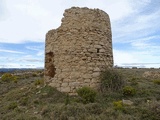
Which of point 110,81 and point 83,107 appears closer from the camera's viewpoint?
point 83,107

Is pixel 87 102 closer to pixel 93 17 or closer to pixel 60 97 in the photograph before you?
pixel 60 97

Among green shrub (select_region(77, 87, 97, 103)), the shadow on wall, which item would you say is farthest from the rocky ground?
the shadow on wall

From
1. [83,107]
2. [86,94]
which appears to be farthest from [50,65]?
[83,107]

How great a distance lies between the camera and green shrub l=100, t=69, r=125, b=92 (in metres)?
9.72

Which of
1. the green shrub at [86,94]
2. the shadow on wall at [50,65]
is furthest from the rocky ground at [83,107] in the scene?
the shadow on wall at [50,65]

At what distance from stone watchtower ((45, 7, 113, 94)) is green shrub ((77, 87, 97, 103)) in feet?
2.07

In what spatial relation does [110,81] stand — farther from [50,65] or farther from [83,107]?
[50,65]

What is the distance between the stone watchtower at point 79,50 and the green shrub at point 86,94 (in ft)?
2.07

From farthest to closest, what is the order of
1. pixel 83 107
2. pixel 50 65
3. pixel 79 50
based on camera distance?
1. pixel 50 65
2. pixel 79 50
3. pixel 83 107

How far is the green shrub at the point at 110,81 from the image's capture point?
9.72 meters

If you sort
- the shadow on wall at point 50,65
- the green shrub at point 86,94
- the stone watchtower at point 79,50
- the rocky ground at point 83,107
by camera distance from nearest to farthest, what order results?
the rocky ground at point 83,107 < the green shrub at point 86,94 < the stone watchtower at point 79,50 < the shadow on wall at point 50,65

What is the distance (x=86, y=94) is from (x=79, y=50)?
2078 millimetres

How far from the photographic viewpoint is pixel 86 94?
28.6 ft

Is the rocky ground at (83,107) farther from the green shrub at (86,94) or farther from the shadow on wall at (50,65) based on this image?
the shadow on wall at (50,65)
